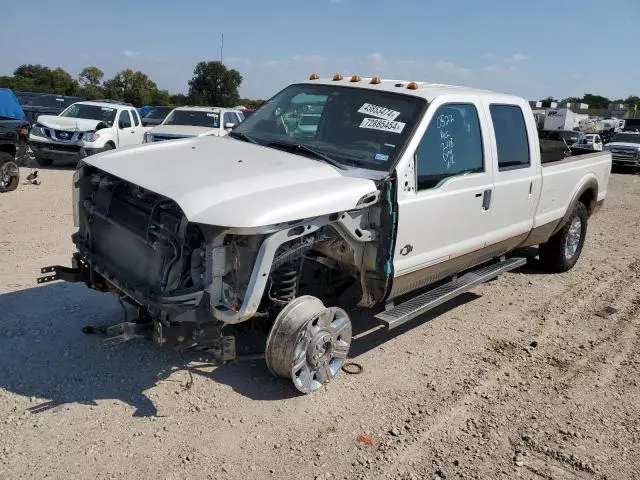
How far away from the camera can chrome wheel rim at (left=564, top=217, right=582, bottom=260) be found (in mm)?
6828

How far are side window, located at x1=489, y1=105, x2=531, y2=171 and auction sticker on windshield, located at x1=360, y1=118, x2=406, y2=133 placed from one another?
3.99 feet

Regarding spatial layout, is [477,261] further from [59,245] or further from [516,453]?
[59,245]

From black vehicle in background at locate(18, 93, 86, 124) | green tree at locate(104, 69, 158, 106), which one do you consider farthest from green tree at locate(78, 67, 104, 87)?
black vehicle in background at locate(18, 93, 86, 124)

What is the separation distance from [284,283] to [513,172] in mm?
2616

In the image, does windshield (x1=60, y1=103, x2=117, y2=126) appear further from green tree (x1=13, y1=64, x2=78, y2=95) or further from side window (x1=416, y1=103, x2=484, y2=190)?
green tree (x1=13, y1=64, x2=78, y2=95)

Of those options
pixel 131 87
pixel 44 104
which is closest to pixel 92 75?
pixel 131 87

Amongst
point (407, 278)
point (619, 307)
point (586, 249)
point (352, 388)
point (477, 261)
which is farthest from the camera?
point (586, 249)

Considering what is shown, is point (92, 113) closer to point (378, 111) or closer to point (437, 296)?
point (378, 111)

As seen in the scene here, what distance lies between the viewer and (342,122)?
4.53 metres

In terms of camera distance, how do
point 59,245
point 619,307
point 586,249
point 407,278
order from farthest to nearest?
point 586,249 < point 59,245 < point 619,307 < point 407,278

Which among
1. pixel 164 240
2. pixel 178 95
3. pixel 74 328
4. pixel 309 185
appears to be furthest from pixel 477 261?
pixel 178 95

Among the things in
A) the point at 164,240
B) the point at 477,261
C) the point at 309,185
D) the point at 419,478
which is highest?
the point at 309,185

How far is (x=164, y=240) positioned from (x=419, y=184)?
1848mm

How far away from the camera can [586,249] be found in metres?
8.39
